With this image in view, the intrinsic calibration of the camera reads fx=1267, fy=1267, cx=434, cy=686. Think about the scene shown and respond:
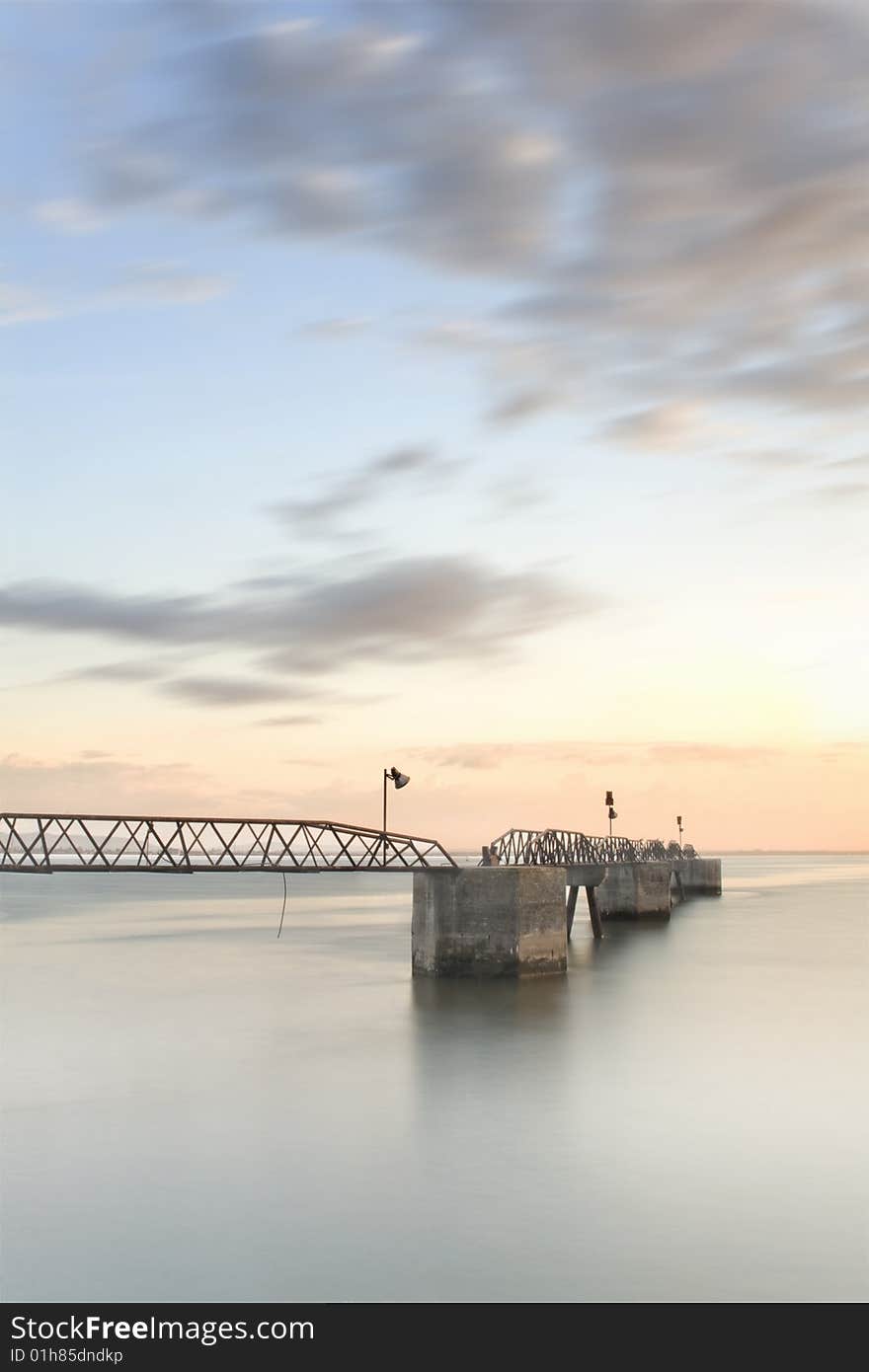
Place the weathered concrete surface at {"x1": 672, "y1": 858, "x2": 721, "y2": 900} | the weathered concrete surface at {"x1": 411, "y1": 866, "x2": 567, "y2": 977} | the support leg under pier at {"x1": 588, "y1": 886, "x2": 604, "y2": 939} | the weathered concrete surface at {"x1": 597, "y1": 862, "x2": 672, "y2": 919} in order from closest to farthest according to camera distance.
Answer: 1. the weathered concrete surface at {"x1": 411, "y1": 866, "x2": 567, "y2": 977}
2. the support leg under pier at {"x1": 588, "y1": 886, "x2": 604, "y2": 939}
3. the weathered concrete surface at {"x1": 597, "y1": 862, "x2": 672, "y2": 919}
4. the weathered concrete surface at {"x1": 672, "y1": 858, "x2": 721, "y2": 900}

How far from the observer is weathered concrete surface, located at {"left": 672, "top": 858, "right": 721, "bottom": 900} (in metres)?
130

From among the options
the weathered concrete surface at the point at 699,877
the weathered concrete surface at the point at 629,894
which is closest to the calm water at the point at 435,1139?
the weathered concrete surface at the point at 629,894

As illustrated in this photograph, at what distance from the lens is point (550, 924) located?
44281 millimetres

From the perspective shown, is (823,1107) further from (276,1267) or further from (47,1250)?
(47,1250)

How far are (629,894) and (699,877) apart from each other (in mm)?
47087

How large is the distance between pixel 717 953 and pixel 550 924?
88.5 ft

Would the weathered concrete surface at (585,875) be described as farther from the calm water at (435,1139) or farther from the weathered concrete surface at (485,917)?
the weathered concrete surface at (485,917)

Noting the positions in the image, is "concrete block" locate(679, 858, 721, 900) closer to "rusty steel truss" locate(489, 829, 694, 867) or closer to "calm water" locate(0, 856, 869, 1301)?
"rusty steel truss" locate(489, 829, 694, 867)

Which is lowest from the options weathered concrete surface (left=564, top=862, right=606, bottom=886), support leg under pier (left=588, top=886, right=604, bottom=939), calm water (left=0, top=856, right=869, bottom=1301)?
calm water (left=0, top=856, right=869, bottom=1301)

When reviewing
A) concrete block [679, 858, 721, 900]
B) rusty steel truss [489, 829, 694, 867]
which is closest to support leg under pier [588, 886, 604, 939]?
rusty steel truss [489, 829, 694, 867]

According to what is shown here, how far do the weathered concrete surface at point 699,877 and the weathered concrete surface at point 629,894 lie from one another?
4103 cm

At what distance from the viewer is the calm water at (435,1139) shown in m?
18.8

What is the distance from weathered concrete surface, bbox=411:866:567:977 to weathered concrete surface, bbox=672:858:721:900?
293ft

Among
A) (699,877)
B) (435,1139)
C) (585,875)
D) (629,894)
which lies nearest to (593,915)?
(585,875)
